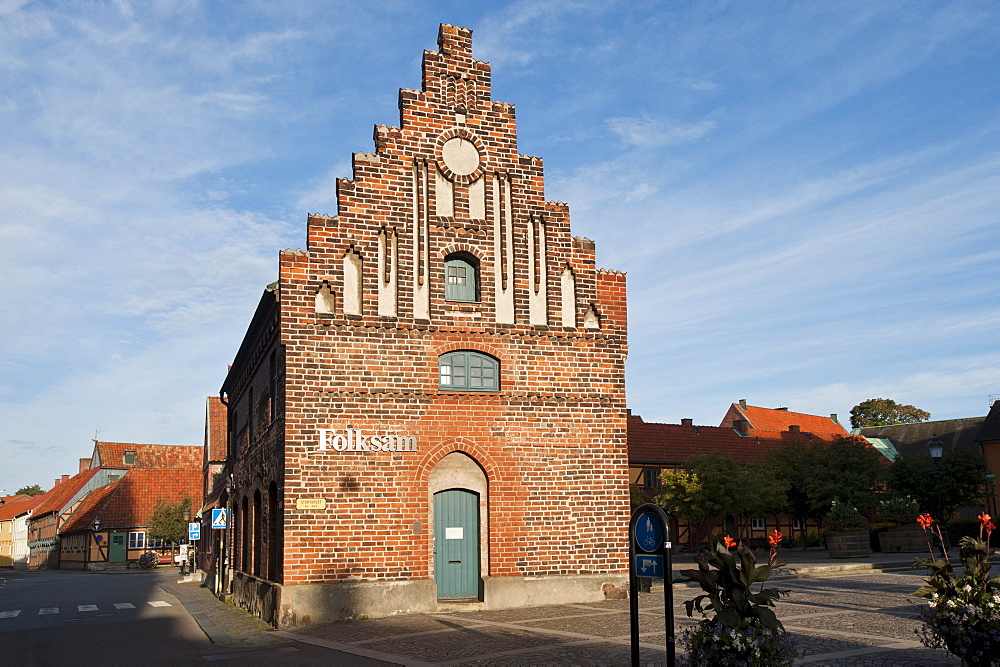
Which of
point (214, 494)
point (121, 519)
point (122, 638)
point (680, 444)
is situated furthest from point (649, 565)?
point (121, 519)

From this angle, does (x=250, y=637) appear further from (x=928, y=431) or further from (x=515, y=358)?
(x=928, y=431)

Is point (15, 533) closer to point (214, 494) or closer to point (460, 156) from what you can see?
point (214, 494)

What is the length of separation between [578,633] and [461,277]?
323 inches

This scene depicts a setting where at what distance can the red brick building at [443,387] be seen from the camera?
1691 centimetres

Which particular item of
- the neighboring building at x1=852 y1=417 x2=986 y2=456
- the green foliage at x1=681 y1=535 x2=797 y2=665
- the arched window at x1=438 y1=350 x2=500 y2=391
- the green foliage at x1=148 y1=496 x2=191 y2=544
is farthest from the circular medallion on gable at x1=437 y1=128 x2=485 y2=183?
the neighboring building at x1=852 y1=417 x2=986 y2=456

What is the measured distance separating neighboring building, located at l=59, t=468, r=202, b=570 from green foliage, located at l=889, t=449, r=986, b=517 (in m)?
45.1

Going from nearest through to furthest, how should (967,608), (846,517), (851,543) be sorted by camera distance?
1. (967,608)
2. (851,543)
3. (846,517)

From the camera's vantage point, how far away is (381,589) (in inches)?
659

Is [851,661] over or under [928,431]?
under

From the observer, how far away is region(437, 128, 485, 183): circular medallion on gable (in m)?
19.1

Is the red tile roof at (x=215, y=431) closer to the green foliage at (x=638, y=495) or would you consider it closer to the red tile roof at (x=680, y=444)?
the green foliage at (x=638, y=495)

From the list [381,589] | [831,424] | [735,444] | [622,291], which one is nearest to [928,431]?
[831,424]

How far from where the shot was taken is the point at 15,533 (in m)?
90.6

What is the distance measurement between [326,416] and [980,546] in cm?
1175
